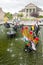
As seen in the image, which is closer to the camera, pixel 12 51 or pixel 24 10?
pixel 12 51

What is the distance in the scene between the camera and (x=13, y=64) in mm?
24562

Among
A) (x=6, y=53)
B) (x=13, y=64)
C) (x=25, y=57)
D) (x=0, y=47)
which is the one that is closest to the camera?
(x=13, y=64)

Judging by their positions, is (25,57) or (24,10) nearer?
(25,57)

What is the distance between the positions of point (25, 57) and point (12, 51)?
3.37 meters

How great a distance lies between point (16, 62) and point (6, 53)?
3989 mm

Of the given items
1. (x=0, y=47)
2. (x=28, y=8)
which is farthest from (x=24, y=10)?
(x=0, y=47)

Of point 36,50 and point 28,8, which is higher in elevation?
point 36,50

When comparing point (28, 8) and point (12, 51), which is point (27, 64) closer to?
point (12, 51)

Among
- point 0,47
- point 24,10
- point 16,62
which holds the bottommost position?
point 24,10

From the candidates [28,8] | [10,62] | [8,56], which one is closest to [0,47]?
[8,56]

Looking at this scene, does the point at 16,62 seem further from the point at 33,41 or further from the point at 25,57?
the point at 33,41

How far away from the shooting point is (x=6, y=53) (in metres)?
29.2

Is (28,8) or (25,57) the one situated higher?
(25,57)

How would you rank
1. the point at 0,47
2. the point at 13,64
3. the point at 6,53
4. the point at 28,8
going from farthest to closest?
the point at 28,8
the point at 0,47
the point at 6,53
the point at 13,64
